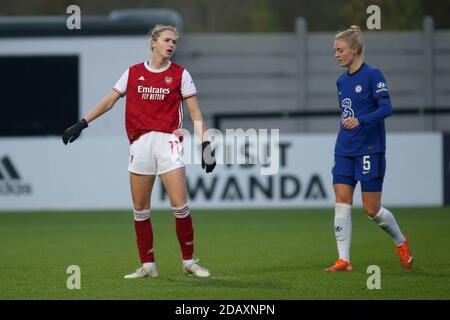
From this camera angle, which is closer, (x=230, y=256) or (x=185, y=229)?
(x=185, y=229)

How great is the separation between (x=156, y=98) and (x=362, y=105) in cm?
194

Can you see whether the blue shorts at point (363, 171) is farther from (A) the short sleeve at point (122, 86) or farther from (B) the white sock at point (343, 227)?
(A) the short sleeve at point (122, 86)

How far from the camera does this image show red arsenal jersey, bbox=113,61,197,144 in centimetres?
1023

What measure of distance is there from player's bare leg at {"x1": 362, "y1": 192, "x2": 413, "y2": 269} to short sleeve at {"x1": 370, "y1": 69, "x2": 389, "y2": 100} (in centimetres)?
92

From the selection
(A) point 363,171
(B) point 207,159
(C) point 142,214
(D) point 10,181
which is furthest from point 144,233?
(D) point 10,181

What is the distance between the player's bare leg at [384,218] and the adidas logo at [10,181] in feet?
32.9

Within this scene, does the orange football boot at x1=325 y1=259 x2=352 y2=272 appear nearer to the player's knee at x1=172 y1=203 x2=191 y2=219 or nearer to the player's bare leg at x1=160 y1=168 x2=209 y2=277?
the player's bare leg at x1=160 y1=168 x2=209 y2=277

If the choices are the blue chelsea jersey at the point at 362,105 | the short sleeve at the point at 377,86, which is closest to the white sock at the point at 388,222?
the blue chelsea jersey at the point at 362,105

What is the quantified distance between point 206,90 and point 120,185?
1089cm

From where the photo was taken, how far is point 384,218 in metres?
11.0

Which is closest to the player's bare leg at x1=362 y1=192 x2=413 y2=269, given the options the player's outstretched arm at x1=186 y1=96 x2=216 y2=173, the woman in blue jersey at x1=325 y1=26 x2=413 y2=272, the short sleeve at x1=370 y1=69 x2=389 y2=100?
the woman in blue jersey at x1=325 y1=26 x2=413 y2=272

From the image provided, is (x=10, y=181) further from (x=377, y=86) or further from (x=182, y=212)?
(x=377, y=86)
